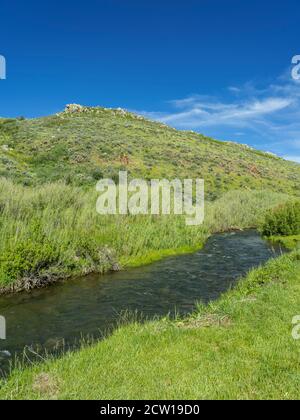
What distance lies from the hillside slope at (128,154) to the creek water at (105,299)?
2312 centimetres

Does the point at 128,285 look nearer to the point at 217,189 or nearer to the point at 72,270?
the point at 72,270

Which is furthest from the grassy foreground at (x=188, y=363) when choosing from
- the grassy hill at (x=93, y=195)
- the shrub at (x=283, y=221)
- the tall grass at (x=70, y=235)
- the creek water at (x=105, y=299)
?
the shrub at (x=283, y=221)

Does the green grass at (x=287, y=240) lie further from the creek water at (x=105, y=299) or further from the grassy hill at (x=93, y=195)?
the creek water at (x=105, y=299)

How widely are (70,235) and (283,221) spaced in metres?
Answer: 18.3

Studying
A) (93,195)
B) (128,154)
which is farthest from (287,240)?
(128,154)

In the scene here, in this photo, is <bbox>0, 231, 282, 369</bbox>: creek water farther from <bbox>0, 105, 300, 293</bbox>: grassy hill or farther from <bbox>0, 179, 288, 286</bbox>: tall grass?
<bbox>0, 105, 300, 293</bbox>: grassy hill

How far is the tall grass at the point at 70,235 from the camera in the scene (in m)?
14.9

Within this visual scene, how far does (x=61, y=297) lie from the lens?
14.0m

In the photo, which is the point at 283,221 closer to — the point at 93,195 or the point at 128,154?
the point at 93,195

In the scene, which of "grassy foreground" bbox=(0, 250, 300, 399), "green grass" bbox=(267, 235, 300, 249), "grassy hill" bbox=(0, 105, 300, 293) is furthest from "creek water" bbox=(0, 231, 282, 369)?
"green grass" bbox=(267, 235, 300, 249)

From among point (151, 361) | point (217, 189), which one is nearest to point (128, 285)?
point (151, 361)

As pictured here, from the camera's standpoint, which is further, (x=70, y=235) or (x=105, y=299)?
(x=70, y=235)

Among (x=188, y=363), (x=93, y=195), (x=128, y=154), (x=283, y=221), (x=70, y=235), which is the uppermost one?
(x=128, y=154)

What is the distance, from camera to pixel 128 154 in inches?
2509
